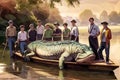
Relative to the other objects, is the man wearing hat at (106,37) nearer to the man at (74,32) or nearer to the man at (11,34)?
the man at (74,32)

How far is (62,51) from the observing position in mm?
18688

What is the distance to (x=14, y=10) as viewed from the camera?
49.8 metres

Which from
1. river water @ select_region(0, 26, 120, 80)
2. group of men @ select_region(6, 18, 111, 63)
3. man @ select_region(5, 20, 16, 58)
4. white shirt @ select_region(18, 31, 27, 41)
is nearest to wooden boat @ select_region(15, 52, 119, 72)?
river water @ select_region(0, 26, 120, 80)

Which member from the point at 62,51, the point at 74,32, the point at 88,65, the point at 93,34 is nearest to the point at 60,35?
the point at 74,32

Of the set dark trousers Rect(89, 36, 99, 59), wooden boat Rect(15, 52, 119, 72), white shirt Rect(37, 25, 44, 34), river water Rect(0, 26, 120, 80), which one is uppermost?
white shirt Rect(37, 25, 44, 34)

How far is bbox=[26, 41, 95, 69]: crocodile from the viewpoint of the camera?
17359mm

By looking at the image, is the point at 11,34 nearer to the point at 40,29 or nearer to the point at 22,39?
the point at 22,39

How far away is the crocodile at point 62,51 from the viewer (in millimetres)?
17359

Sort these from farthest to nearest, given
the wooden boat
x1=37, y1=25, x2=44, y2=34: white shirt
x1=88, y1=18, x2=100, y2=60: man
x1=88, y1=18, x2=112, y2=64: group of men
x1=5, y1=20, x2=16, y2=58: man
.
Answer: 1. x1=37, y1=25, x2=44, y2=34: white shirt
2. x1=5, y1=20, x2=16, y2=58: man
3. x1=88, y1=18, x2=100, y2=60: man
4. x1=88, y1=18, x2=112, y2=64: group of men
5. the wooden boat

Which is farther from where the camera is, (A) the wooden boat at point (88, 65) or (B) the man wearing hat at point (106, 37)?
(B) the man wearing hat at point (106, 37)

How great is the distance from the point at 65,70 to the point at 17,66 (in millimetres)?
2836

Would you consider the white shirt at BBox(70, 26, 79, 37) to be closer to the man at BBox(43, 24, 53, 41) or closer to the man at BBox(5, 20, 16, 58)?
the man at BBox(43, 24, 53, 41)

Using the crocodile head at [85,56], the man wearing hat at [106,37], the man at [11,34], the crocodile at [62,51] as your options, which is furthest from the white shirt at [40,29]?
the man wearing hat at [106,37]

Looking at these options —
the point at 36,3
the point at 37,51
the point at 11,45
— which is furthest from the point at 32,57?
the point at 36,3
